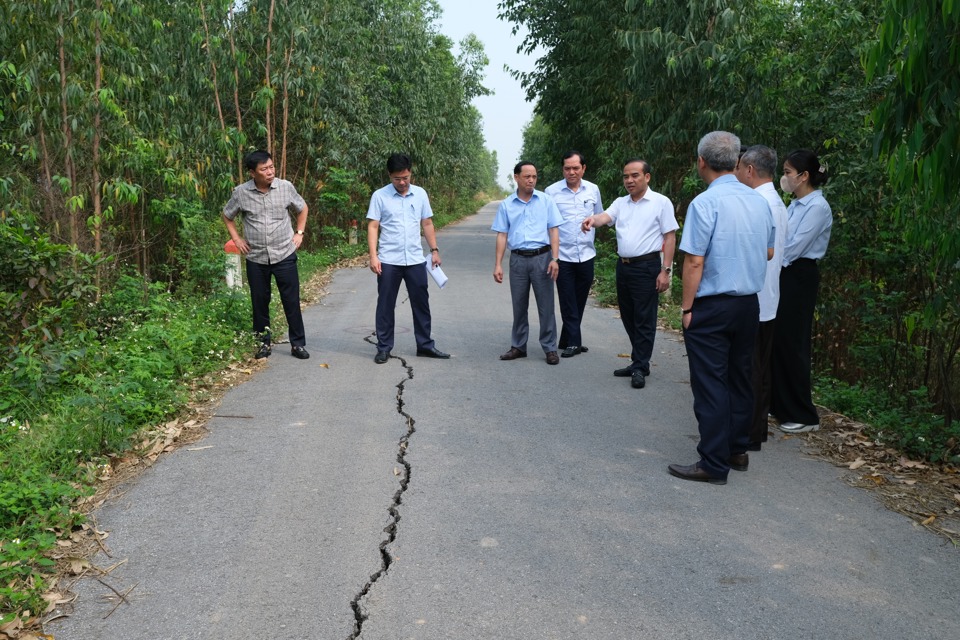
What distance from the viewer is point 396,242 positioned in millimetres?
7641

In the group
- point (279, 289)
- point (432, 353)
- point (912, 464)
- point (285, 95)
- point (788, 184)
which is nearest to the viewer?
point (912, 464)

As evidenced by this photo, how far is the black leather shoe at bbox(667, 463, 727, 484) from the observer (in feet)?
15.2

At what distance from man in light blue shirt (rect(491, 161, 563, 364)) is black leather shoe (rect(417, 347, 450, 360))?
23.1 inches

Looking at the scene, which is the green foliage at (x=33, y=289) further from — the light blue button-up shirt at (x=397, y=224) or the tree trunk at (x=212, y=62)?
the tree trunk at (x=212, y=62)

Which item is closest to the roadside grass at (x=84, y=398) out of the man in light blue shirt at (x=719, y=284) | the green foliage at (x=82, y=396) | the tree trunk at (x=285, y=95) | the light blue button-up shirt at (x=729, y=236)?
the green foliage at (x=82, y=396)

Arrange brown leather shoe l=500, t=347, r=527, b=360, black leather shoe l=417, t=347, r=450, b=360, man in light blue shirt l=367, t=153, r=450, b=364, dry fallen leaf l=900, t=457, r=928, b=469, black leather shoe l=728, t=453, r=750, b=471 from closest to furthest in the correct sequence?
black leather shoe l=728, t=453, r=750, b=471, dry fallen leaf l=900, t=457, r=928, b=469, man in light blue shirt l=367, t=153, r=450, b=364, brown leather shoe l=500, t=347, r=527, b=360, black leather shoe l=417, t=347, r=450, b=360

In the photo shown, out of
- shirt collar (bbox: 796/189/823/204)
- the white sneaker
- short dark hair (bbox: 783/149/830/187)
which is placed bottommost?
the white sneaker

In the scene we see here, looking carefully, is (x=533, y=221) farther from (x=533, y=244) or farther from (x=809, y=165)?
(x=809, y=165)

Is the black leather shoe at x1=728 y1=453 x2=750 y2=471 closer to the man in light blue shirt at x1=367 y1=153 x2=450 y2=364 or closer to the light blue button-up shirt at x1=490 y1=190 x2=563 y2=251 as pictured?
the light blue button-up shirt at x1=490 y1=190 x2=563 y2=251

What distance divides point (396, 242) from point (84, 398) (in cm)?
317

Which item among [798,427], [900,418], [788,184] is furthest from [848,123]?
[798,427]

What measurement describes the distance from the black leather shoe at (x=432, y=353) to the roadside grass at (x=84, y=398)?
1.65 metres

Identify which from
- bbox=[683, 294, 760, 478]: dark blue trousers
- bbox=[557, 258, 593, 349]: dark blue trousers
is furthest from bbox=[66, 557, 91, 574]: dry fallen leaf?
bbox=[557, 258, 593, 349]: dark blue trousers

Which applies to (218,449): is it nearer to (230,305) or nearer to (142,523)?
(142,523)
